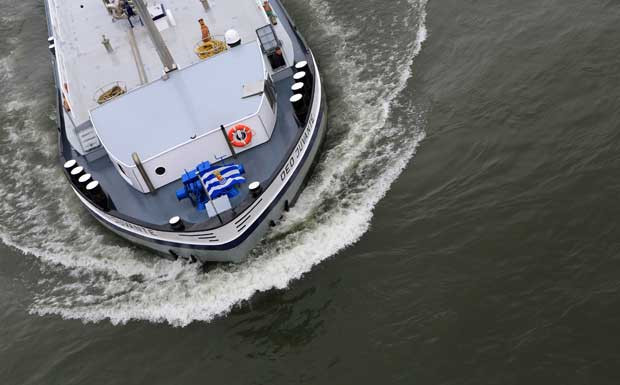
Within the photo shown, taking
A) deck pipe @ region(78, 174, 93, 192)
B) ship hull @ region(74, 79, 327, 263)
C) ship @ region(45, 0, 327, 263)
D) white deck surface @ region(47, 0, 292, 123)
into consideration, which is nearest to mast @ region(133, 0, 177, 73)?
ship @ region(45, 0, 327, 263)

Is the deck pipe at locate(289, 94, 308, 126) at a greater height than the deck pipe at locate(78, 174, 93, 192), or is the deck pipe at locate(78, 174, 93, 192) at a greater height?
the deck pipe at locate(78, 174, 93, 192)

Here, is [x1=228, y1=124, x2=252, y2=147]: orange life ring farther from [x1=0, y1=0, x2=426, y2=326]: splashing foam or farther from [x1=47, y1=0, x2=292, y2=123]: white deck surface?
[x1=47, y1=0, x2=292, y2=123]: white deck surface

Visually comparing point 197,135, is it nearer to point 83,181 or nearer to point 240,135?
point 240,135

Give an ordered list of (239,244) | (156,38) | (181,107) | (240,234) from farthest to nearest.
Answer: (156,38) → (181,107) → (239,244) → (240,234)

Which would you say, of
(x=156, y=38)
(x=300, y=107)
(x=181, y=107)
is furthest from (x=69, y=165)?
(x=300, y=107)

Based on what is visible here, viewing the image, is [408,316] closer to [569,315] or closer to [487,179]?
[569,315]

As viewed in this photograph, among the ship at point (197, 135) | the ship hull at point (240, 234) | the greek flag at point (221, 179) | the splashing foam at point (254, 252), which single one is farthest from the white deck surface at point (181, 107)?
the splashing foam at point (254, 252)
